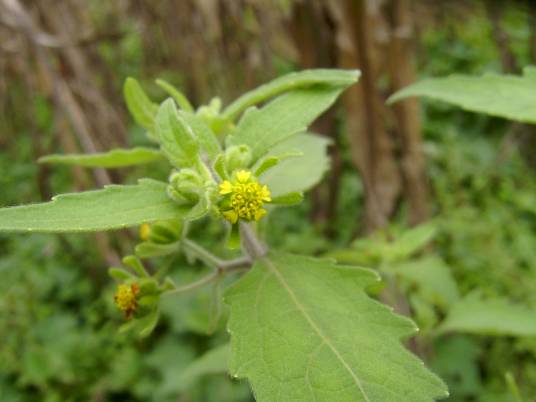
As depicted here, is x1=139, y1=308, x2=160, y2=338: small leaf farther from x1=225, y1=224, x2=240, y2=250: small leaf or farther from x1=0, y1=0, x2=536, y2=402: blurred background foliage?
x1=0, y1=0, x2=536, y2=402: blurred background foliage

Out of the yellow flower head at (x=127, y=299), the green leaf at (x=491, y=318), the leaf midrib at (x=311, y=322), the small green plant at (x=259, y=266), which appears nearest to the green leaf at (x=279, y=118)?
the small green plant at (x=259, y=266)

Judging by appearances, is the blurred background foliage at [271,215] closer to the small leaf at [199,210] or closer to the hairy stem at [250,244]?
the hairy stem at [250,244]

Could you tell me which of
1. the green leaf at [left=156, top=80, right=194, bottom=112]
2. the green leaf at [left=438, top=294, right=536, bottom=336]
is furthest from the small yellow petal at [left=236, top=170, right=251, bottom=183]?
the green leaf at [left=438, top=294, right=536, bottom=336]

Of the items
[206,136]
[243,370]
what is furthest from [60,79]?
[243,370]

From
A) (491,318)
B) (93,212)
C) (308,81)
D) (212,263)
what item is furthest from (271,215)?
(93,212)

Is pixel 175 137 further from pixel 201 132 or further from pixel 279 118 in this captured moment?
pixel 279 118

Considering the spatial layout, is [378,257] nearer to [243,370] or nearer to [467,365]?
[467,365]

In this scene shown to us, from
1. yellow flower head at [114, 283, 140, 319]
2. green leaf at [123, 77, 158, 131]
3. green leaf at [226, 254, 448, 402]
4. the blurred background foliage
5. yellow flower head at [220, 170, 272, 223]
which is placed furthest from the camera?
the blurred background foliage
